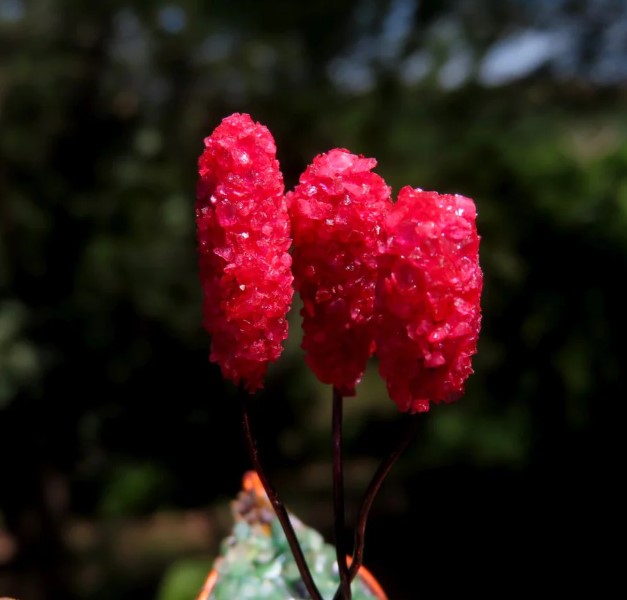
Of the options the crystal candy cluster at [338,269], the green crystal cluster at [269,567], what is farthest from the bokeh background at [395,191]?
the crystal candy cluster at [338,269]

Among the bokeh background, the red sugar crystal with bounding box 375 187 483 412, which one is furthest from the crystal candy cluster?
the bokeh background

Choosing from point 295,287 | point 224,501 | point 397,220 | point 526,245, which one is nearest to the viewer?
point 397,220

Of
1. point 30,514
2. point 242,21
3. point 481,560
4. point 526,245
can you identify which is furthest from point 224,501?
point 242,21

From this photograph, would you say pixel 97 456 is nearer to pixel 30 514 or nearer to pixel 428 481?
pixel 30 514

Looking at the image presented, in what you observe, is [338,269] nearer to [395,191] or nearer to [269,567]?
[269,567]

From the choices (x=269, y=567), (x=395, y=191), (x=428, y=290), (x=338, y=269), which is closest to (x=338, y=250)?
(x=338, y=269)

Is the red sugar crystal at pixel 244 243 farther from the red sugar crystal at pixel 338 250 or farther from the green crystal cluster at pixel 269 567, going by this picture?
the green crystal cluster at pixel 269 567

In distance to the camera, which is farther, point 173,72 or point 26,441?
point 26,441
